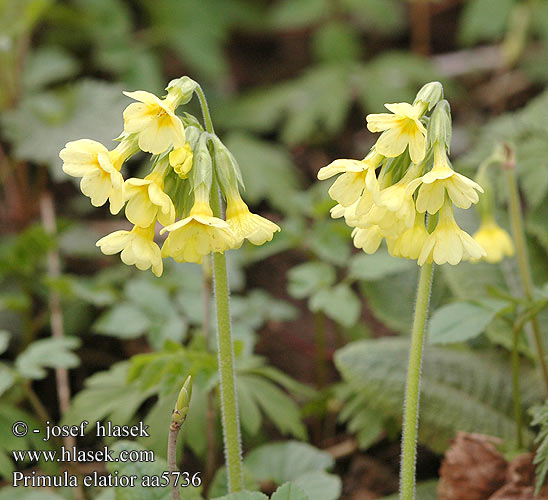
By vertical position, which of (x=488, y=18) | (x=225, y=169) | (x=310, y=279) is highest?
(x=488, y=18)

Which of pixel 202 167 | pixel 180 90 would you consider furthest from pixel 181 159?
pixel 180 90

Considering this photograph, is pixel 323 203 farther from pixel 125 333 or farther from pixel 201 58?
pixel 201 58

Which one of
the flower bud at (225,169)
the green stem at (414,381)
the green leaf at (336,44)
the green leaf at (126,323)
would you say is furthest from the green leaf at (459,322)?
the green leaf at (336,44)

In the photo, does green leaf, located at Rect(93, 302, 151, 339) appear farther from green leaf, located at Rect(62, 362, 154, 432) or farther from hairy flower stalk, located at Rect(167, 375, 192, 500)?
hairy flower stalk, located at Rect(167, 375, 192, 500)

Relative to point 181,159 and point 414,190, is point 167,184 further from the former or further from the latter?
point 414,190

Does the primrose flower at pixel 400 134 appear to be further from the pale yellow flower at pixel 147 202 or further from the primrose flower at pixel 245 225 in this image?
the pale yellow flower at pixel 147 202

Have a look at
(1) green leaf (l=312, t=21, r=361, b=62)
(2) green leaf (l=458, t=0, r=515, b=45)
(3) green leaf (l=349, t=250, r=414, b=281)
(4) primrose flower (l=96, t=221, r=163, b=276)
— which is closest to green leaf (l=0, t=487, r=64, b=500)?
(4) primrose flower (l=96, t=221, r=163, b=276)

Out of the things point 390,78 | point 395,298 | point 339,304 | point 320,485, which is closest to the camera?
point 320,485
